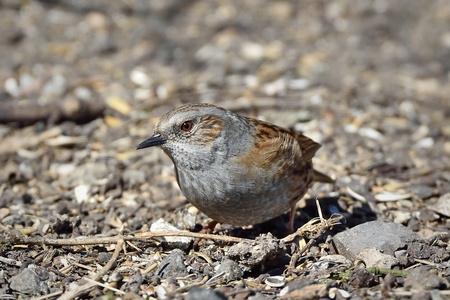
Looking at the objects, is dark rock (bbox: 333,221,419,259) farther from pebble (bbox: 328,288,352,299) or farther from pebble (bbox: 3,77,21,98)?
pebble (bbox: 3,77,21,98)

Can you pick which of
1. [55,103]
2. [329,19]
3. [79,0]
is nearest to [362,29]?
[329,19]

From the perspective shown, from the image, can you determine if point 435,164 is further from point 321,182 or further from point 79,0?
point 79,0

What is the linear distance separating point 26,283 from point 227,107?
3715 mm

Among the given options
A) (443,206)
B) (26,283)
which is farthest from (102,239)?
(443,206)

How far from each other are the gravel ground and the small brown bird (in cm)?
27

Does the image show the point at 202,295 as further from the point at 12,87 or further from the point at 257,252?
the point at 12,87

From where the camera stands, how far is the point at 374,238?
4.23 meters

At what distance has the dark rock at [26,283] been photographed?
12.4 feet

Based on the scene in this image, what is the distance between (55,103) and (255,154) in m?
3.37

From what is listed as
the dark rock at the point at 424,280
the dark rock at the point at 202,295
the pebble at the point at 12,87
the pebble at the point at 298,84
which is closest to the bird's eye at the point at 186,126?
the dark rock at the point at 202,295

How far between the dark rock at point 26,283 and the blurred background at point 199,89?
2.80 ft

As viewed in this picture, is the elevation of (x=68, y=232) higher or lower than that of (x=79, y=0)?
lower

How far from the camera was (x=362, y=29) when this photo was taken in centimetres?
945

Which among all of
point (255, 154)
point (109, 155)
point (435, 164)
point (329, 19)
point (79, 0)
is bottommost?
point (435, 164)
